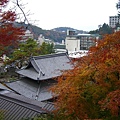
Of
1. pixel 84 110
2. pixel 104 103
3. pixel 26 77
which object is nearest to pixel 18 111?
pixel 84 110

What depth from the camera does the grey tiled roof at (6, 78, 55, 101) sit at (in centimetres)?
1477

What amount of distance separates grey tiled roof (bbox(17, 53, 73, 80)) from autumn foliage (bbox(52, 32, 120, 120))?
9278mm

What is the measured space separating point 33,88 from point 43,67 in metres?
1.70

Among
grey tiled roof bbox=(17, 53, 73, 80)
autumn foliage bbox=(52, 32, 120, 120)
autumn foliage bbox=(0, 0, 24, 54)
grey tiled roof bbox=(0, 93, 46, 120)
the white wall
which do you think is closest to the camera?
autumn foliage bbox=(52, 32, 120, 120)

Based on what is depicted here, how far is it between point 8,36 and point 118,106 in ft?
13.4

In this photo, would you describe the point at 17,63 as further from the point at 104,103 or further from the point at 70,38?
the point at 70,38

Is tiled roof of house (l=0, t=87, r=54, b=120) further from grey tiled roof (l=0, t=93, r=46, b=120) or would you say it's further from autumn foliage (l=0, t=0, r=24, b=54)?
autumn foliage (l=0, t=0, r=24, b=54)

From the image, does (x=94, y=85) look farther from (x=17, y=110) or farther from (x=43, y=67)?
(x=43, y=67)

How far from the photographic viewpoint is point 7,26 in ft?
24.1

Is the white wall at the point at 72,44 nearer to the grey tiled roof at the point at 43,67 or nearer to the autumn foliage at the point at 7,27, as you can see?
the grey tiled roof at the point at 43,67

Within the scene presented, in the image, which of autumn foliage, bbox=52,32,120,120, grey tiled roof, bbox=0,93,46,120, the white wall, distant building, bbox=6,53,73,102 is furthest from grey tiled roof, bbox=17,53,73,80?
the white wall

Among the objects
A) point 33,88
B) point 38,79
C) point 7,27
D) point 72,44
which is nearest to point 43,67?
point 38,79

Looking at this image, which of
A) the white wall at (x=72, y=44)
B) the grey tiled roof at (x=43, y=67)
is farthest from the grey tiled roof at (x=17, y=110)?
the white wall at (x=72, y=44)

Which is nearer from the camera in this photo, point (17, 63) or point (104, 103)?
point (104, 103)
